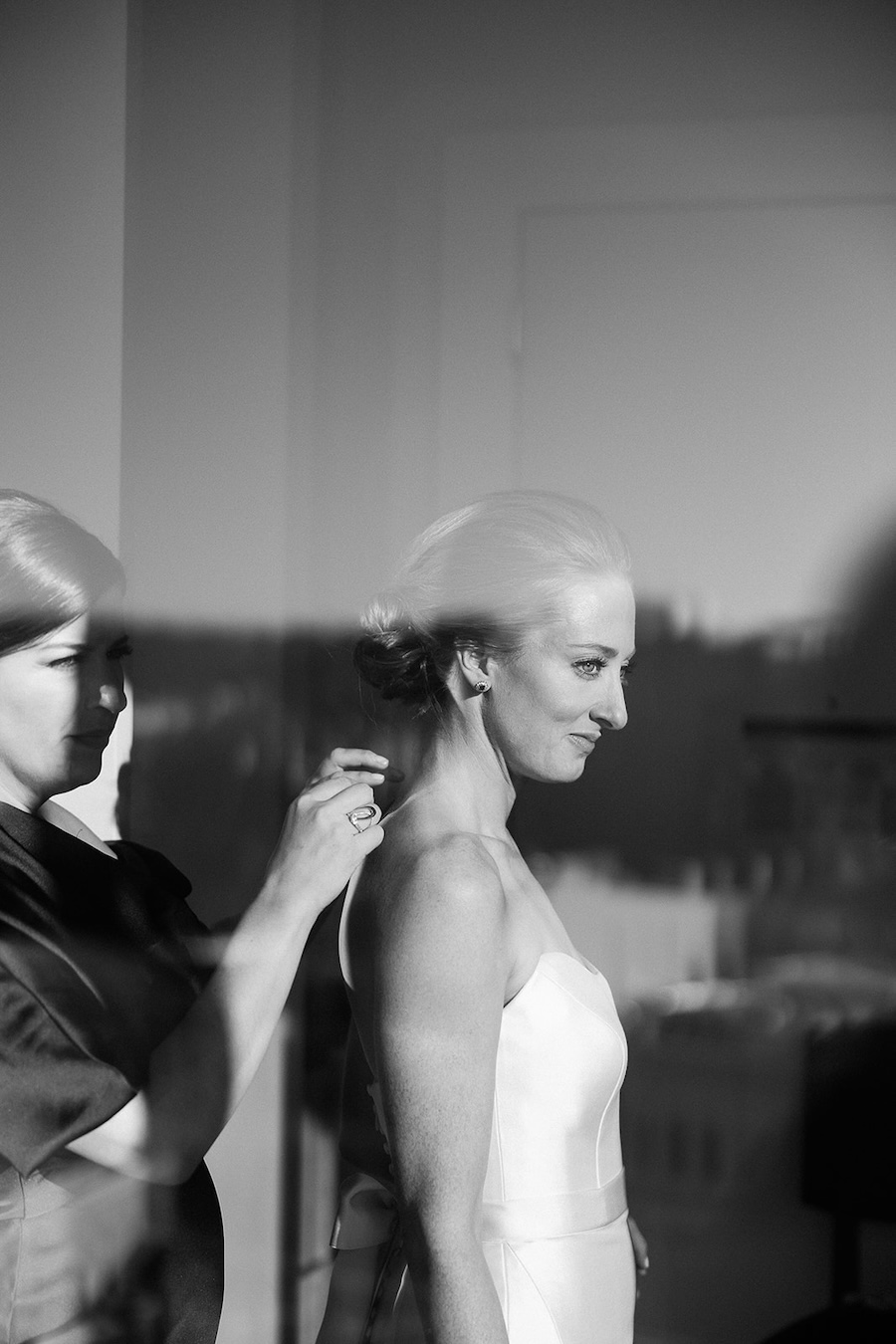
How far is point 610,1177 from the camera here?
1018 millimetres

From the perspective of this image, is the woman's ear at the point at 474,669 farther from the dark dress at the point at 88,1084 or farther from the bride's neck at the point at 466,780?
the dark dress at the point at 88,1084

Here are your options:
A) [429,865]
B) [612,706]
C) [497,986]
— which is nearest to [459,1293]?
[497,986]

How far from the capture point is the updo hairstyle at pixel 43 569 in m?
1.10

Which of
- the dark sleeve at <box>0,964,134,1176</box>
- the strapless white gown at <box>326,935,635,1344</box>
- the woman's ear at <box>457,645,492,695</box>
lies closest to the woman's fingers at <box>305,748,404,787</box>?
the woman's ear at <box>457,645,492,695</box>

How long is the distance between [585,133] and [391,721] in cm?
54

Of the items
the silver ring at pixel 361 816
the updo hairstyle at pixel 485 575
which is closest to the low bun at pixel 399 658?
the updo hairstyle at pixel 485 575

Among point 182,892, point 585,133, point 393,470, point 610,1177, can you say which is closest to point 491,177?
point 585,133

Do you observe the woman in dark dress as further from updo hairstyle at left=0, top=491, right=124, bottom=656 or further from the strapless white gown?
the strapless white gown

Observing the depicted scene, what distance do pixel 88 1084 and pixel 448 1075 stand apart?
332mm

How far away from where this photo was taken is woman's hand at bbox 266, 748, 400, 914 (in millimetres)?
1064

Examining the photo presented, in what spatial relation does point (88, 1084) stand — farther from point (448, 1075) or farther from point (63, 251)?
point (63, 251)

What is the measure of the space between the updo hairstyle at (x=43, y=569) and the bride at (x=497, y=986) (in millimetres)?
316

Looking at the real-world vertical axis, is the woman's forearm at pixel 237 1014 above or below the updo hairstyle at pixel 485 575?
below

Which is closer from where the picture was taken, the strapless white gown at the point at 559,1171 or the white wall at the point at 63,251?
the strapless white gown at the point at 559,1171
